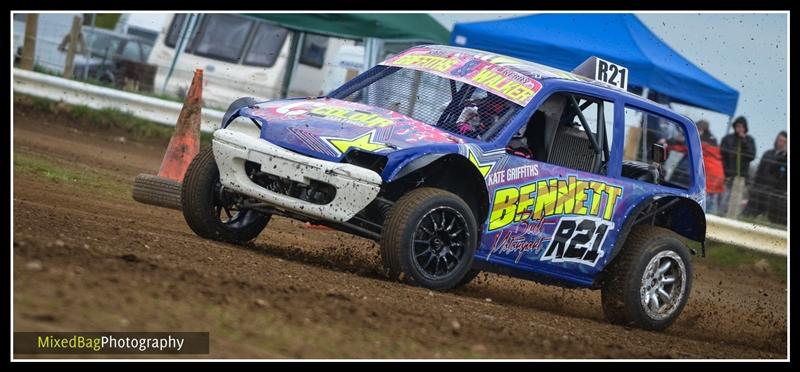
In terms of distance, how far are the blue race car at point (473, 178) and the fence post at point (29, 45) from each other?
10.5 meters

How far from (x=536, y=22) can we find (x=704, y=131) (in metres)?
2.64

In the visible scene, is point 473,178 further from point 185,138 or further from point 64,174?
point 64,174

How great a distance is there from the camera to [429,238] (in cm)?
709

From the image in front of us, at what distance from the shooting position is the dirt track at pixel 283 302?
4789 mm

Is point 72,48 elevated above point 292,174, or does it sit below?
above

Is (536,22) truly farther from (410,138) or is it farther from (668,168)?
(410,138)

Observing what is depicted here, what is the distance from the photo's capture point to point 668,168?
51.2ft

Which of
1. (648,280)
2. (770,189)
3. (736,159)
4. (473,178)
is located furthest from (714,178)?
(473,178)

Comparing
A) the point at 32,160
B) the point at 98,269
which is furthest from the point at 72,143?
the point at 98,269

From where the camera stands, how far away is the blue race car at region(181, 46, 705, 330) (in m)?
7.00

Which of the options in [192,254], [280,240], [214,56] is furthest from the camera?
[214,56]

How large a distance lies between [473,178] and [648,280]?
158cm

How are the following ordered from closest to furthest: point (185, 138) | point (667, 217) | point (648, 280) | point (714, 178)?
point (648, 280), point (667, 217), point (185, 138), point (714, 178)

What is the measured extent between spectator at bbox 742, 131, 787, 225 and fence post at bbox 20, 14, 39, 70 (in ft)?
32.0
